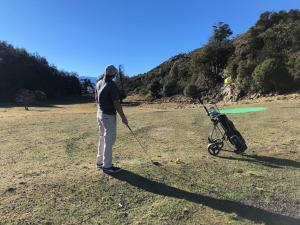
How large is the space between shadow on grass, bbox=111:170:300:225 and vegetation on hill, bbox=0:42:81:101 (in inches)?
1987

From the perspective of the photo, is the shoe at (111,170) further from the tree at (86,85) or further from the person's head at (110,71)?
the tree at (86,85)

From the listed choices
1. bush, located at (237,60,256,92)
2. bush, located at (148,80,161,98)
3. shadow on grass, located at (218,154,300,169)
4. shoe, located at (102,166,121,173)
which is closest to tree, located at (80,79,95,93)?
bush, located at (148,80,161,98)

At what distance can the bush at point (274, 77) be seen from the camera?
32469 mm

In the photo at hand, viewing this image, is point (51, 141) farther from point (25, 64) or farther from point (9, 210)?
point (25, 64)

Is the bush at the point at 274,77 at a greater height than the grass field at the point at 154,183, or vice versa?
the bush at the point at 274,77

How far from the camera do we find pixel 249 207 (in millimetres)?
6047

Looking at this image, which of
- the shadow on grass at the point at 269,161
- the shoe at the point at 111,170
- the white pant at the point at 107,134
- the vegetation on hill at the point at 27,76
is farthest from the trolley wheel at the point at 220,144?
the vegetation on hill at the point at 27,76

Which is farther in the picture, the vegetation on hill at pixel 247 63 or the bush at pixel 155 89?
the bush at pixel 155 89

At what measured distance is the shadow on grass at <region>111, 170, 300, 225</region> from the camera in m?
5.63

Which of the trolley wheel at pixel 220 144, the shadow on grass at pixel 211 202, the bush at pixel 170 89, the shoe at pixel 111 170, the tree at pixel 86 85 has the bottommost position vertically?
the shadow on grass at pixel 211 202

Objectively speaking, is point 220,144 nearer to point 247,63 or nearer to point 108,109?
point 108,109

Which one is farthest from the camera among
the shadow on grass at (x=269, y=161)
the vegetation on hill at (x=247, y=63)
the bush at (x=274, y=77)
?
the vegetation on hill at (x=247, y=63)

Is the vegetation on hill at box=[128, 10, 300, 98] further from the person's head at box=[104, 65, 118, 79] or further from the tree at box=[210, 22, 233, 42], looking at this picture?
the person's head at box=[104, 65, 118, 79]

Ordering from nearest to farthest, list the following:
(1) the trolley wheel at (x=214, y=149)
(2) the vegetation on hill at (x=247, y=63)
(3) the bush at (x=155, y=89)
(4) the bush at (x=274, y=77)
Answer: (1) the trolley wheel at (x=214, y=149) < (4) the bush at (x=274, y=77) < (2) the vegetation on hill at (x=247, y=63) < (3) the bush at (x=155, y=89)
